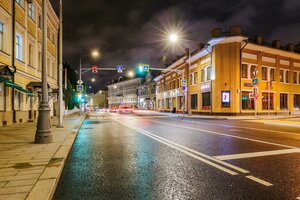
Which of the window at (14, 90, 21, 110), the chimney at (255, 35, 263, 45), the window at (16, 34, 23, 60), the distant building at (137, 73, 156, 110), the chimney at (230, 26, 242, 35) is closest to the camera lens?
the window at (14, 90, 21, 110)

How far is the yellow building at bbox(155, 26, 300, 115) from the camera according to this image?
29891 millimetres

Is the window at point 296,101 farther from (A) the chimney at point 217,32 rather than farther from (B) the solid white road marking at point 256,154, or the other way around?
(B) the solid white road marking at point 256,154

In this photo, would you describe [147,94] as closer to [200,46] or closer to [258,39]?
[200,46]

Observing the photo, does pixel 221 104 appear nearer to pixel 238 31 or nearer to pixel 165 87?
pixel 238 31

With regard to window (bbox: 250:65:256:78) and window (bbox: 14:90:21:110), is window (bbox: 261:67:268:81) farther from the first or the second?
window (bbox: 14:90:21:110)

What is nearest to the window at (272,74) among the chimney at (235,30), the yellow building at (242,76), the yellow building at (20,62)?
the yellow building at (242,76)

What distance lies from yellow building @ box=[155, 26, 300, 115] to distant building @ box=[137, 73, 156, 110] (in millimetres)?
32501

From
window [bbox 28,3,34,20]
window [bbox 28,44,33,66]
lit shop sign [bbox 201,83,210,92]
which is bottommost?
lit shop sign [bbox 201,83,210,92]

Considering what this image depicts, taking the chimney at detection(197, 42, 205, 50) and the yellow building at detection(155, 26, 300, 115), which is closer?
the yellow building at detection(155, 26, 300, 115)

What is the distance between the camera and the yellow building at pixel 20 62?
14.5 meters

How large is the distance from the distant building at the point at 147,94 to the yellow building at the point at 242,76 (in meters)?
32.5

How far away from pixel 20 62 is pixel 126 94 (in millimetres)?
86881

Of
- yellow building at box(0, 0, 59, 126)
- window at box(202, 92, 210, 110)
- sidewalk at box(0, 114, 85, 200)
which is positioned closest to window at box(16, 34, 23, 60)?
yellow building at box(0, 0, 59, 126)

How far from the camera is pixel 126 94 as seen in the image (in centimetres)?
10406
